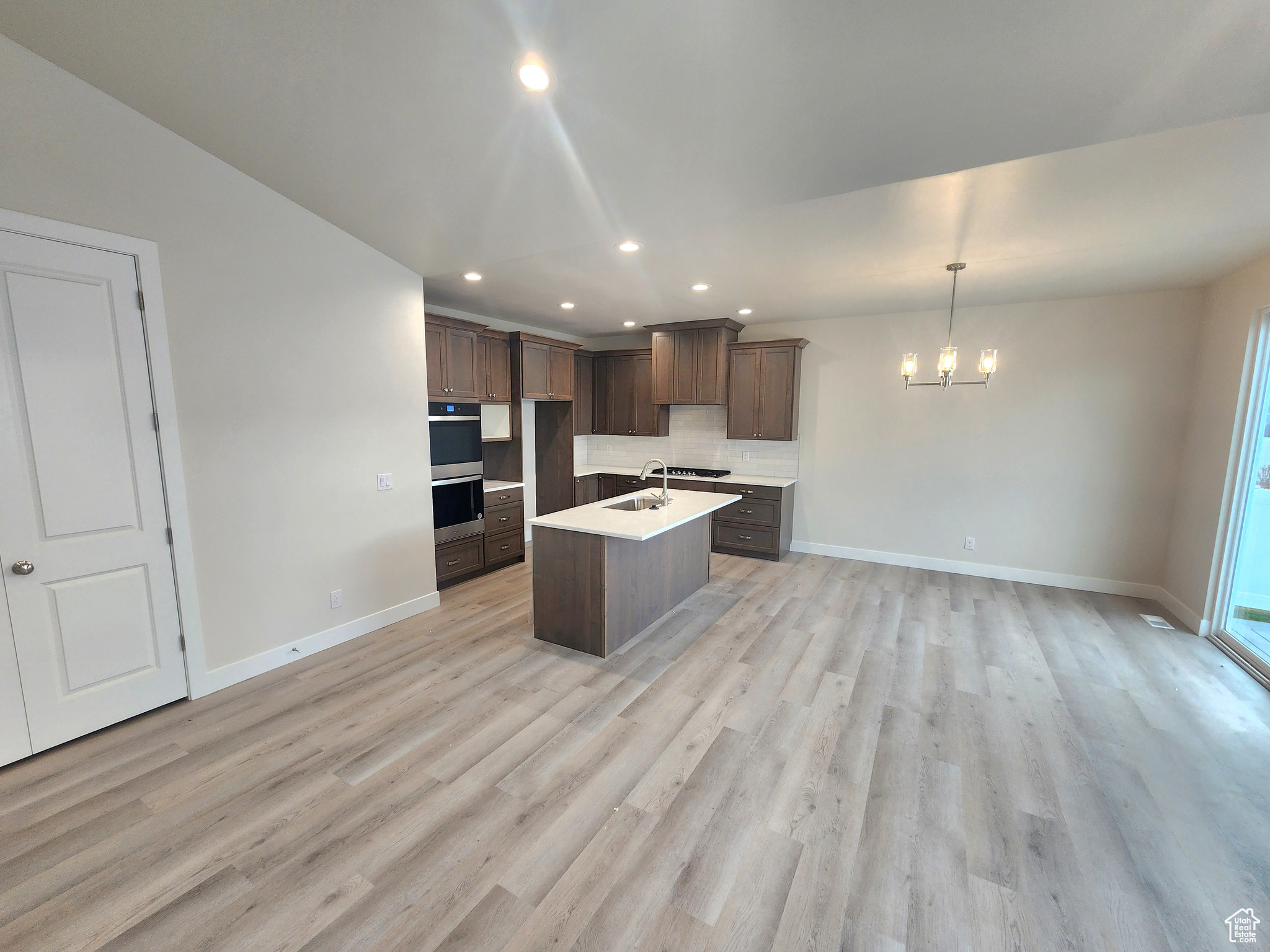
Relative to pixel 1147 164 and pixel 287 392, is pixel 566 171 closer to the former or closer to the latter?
pixel 287 392

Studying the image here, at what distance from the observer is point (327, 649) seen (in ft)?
10.7

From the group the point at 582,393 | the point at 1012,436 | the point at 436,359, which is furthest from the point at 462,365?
the point at 1012,436

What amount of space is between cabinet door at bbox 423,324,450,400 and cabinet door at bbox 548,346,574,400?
141 cm

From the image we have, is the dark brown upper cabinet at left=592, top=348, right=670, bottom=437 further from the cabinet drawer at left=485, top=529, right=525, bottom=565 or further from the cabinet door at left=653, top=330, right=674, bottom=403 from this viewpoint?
the cabinet drawer at left=485, top=529, right=525, bottom=565

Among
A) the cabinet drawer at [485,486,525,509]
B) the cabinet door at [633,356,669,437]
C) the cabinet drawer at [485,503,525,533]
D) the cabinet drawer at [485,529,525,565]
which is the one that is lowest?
the cabinet drawer at [485,529,525,565]

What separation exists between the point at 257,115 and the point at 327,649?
3052mm

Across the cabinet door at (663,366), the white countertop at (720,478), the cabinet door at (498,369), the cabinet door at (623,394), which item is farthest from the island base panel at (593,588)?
the cabinet door at (623,394)

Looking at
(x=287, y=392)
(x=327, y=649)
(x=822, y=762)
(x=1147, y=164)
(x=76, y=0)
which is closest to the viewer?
(x=76, y=0)

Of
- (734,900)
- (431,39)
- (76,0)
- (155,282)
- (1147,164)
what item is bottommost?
(734,900)

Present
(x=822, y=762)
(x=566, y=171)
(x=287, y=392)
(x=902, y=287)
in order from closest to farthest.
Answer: (x=822, y=762)
(x=566, y=171)
(x=287, y=392)
(x=902, y=287)

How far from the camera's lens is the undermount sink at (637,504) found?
12.9 feet

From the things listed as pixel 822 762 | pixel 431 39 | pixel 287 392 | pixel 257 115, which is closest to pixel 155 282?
pixel 287 392

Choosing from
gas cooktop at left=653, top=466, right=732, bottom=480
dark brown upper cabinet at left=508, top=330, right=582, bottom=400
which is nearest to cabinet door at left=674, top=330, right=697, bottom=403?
gas cooktop at left=653, top=466, right=732, bottom=480

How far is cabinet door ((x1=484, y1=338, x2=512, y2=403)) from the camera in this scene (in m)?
4.80
